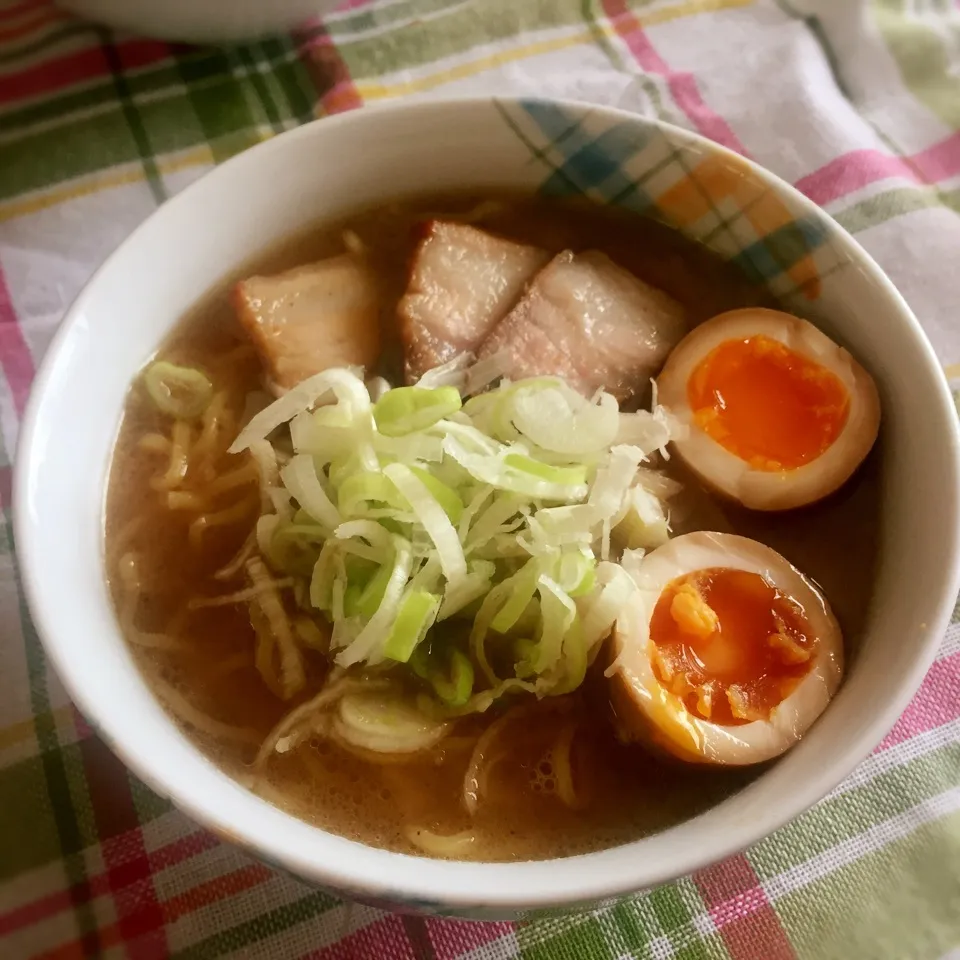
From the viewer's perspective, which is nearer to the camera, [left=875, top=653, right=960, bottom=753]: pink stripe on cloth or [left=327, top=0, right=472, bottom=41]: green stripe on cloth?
[left=875, top=653, right=960, bottom=753]: pink stripe on cloth

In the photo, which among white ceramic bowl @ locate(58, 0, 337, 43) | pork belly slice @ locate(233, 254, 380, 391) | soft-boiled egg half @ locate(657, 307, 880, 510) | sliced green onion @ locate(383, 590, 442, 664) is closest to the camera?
sliced green onion @ locate(383, 590, 442, 664)

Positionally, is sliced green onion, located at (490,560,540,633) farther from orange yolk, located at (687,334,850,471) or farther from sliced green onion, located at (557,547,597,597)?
orange yolk, located at (687,334,850,471)

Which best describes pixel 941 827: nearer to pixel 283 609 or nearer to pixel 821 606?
pixel 821 606

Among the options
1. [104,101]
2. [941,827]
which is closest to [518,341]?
[941,827]

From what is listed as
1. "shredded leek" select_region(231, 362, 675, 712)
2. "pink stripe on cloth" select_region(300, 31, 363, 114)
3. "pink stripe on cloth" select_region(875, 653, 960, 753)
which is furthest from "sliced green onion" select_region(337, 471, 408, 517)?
A: "pink stripe on cloth" select_region(300, 31, 363, 114)

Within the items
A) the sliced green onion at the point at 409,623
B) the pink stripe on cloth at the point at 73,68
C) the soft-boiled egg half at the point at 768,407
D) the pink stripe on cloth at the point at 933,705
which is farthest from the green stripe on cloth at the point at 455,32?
the pink stripe on cloth at the point at 933,705
